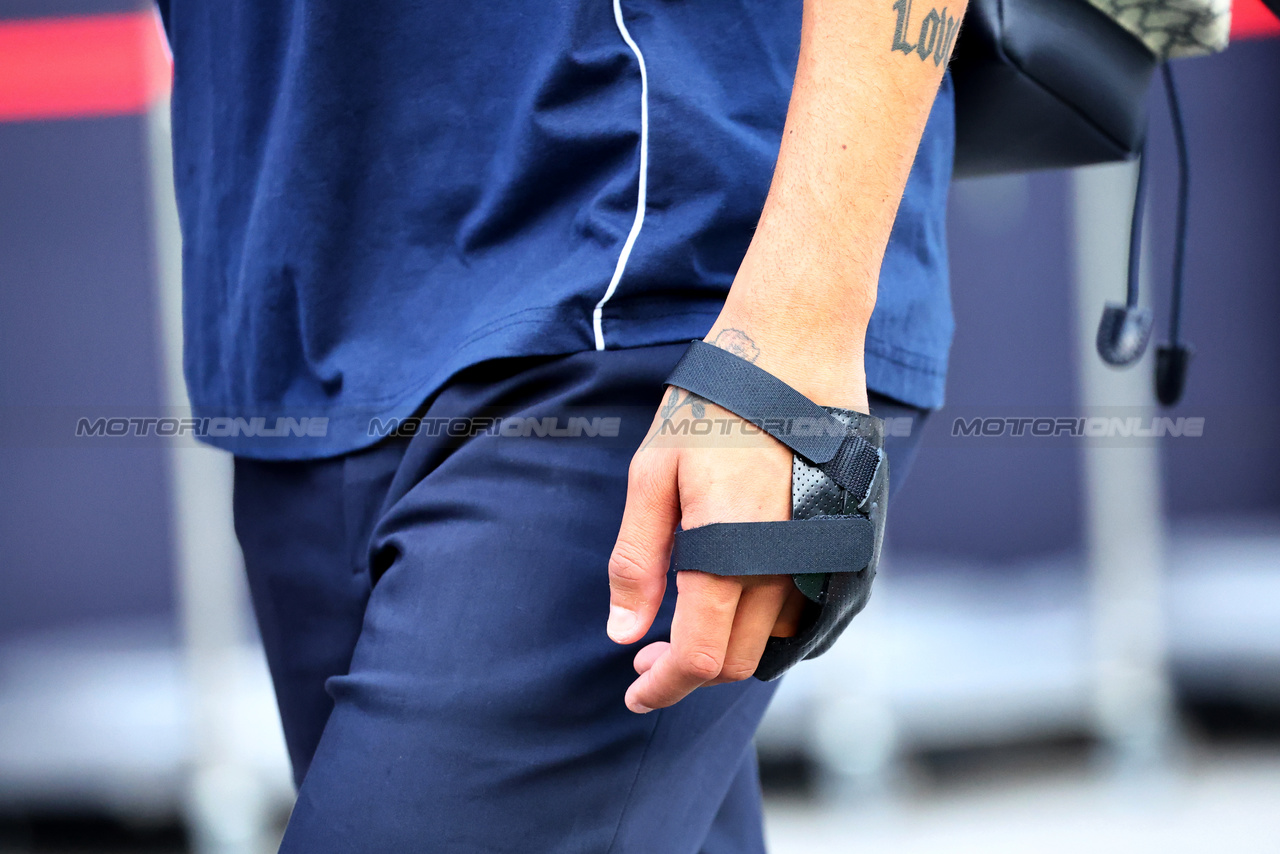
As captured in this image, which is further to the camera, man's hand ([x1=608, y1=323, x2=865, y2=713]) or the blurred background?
the blurred background

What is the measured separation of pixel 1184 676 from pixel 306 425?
2.95 meters

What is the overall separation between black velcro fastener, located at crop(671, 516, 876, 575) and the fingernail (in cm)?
4

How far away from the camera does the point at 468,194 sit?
727mm

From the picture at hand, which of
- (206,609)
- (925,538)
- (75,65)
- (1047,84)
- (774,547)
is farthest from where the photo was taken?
(925,538)

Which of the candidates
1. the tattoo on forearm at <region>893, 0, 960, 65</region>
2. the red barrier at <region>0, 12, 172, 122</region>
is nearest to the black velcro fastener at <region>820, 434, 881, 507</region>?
the tattoo on forearm at <region>893, 0, 960, 65</region>

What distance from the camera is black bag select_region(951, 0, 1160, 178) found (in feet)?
2.74

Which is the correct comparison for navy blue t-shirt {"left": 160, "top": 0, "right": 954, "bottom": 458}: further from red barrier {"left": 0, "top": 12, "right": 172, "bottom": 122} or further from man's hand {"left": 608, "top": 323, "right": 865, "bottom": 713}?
red barrier {"left": 0, "top": 12, "right": 172, "bottom": 122}

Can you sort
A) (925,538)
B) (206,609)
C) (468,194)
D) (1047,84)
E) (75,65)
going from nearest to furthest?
(468,194) < (1047,84) < (206,609) < (75,65) < (925,538)

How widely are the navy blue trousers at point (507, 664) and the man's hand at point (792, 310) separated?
2.3 inches

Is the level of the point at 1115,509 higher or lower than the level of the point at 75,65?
lower

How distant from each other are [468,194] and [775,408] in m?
0.31

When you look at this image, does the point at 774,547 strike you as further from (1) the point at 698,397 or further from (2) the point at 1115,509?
(2) the point at 1115,509

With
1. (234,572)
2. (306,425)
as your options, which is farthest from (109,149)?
(306,425)

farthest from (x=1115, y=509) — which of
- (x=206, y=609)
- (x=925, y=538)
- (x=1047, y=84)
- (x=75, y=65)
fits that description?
(x=75, y=65)
